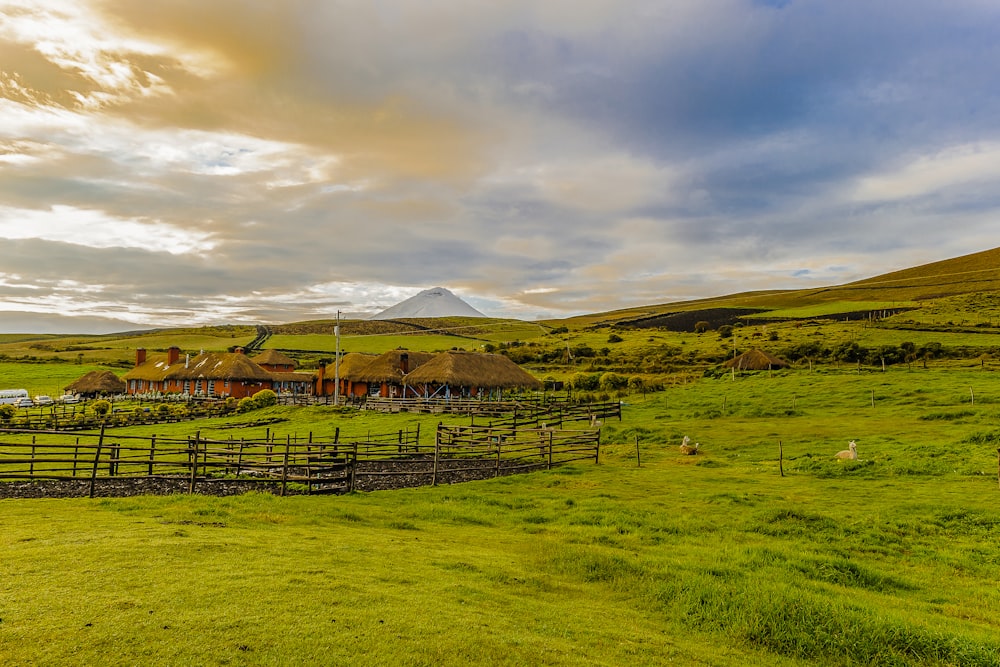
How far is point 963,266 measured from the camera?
122500mm

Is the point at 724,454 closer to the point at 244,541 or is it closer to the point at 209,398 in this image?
the point at 244,541

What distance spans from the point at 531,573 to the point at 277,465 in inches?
345

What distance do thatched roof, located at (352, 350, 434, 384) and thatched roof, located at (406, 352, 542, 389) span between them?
2259 mm

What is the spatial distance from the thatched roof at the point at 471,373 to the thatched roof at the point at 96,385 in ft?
139

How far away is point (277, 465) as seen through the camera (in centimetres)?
1502

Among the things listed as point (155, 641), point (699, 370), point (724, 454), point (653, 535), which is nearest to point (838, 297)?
point (699, 370)

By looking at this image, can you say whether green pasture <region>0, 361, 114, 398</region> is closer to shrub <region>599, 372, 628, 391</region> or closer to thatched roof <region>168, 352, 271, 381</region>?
thatched roof <region>168, 352, 271, 381</region>

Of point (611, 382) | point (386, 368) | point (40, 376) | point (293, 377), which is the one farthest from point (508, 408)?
point (40, 376)

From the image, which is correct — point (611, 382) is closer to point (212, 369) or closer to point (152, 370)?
point (212, 369)

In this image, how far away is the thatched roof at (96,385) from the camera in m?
67.1

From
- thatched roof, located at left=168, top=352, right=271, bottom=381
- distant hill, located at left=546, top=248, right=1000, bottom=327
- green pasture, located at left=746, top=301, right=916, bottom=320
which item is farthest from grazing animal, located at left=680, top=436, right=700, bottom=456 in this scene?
green pasture, located at left=746, top=301, right=916, bottom=320

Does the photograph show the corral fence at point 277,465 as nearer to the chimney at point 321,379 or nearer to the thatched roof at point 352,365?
the thatched roof at point 352,365

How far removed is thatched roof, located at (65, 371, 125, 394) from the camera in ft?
220

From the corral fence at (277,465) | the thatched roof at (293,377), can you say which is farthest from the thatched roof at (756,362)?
the thatched roof at (293,377)
